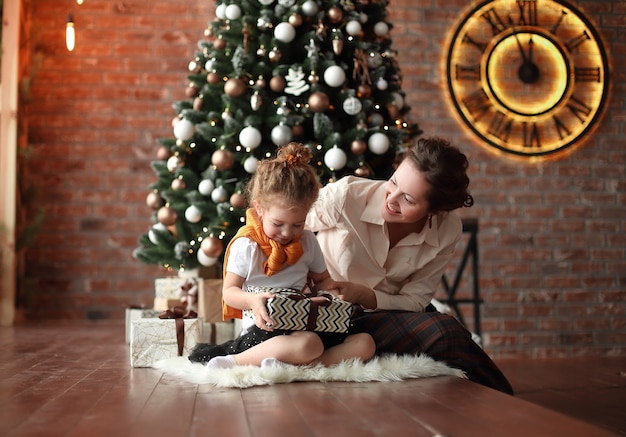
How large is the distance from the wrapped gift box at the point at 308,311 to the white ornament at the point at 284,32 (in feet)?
4.61

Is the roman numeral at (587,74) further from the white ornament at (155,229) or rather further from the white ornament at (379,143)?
the white ornament at (155,229)

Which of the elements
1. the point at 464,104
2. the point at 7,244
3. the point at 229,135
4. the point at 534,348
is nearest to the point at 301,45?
the point at 229,135

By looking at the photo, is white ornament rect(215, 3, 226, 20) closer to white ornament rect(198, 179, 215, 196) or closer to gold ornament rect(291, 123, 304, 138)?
gold ornament rect(291, 123, 304, 138)

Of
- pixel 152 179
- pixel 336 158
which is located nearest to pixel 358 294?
pixel 336 158

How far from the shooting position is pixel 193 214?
3.10m

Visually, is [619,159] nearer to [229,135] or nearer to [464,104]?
[464,104]

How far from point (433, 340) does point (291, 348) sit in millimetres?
450

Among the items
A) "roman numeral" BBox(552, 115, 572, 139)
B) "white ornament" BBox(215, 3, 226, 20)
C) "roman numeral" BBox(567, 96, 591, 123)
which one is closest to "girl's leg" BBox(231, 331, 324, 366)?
"white ornament" BBox(215, 3, 226, 20)

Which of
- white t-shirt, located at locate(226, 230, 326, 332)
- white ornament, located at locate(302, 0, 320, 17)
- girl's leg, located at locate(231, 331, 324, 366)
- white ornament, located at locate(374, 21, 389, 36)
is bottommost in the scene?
girl's leg, located at locate(231, 331, 324, 366)

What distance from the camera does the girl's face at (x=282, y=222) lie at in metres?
2.02

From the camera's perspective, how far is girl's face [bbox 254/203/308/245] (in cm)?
202

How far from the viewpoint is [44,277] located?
4578 millimetres

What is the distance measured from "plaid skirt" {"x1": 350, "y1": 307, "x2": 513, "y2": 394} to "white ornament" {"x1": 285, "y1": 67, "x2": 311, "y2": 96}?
47.6 inches

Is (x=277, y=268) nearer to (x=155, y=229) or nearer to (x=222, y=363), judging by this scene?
(x=222, y=363)
